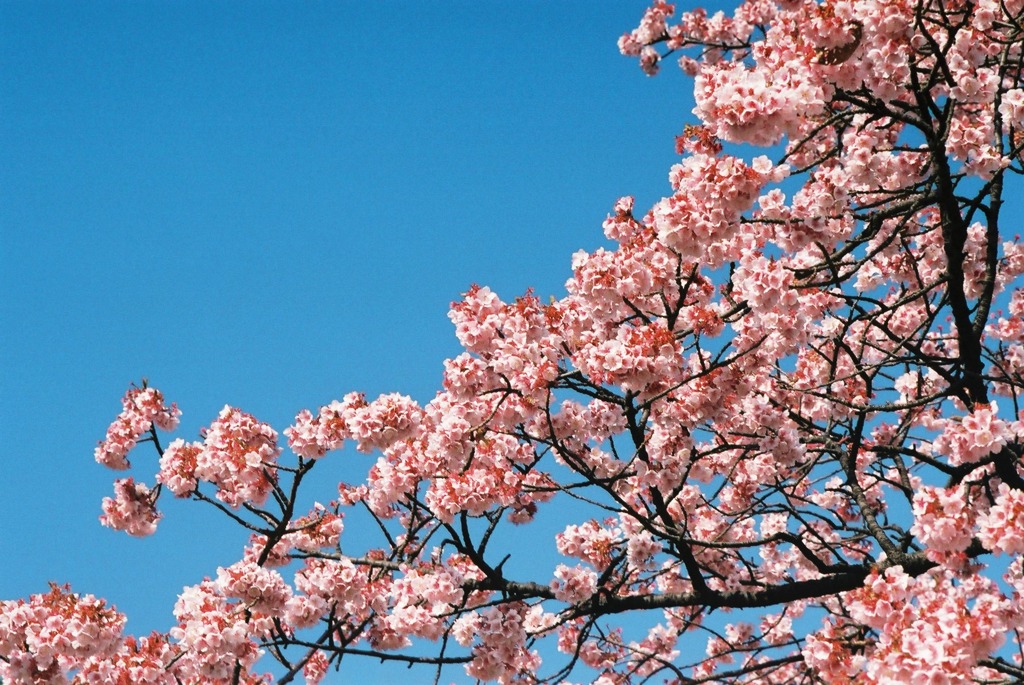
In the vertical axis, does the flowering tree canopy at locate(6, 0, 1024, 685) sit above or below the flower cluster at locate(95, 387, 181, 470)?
below

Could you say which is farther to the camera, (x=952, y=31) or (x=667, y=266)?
(x=667, y=266)

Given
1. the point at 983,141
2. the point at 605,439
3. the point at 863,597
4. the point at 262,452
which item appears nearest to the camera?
the point at 863,597

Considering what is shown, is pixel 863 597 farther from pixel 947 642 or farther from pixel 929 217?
pixel 929 217

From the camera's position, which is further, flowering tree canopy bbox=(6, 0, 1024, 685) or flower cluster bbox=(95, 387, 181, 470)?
flower cluster bbox=(95, 387, 181, 470)

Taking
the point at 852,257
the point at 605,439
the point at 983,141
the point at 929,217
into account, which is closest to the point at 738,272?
the point at 605,439

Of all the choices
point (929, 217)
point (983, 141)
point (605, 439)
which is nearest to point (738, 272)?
point (605, 439)

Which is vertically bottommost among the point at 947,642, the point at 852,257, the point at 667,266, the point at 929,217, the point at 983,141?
the point at 947,642

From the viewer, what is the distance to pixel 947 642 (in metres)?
4.46

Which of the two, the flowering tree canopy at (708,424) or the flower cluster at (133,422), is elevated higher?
the flower cluster at (133,422)

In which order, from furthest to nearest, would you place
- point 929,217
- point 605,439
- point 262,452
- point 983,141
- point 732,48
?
point 732,48, point 929,217, point 262,452, point 605,439, point 983,141

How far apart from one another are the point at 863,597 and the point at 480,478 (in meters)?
3.11

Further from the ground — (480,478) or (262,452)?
(262,452)

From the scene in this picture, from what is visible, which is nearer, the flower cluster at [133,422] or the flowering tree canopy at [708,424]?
the flowering tree canopy at [708,424]

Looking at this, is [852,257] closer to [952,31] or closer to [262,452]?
[952,31]
